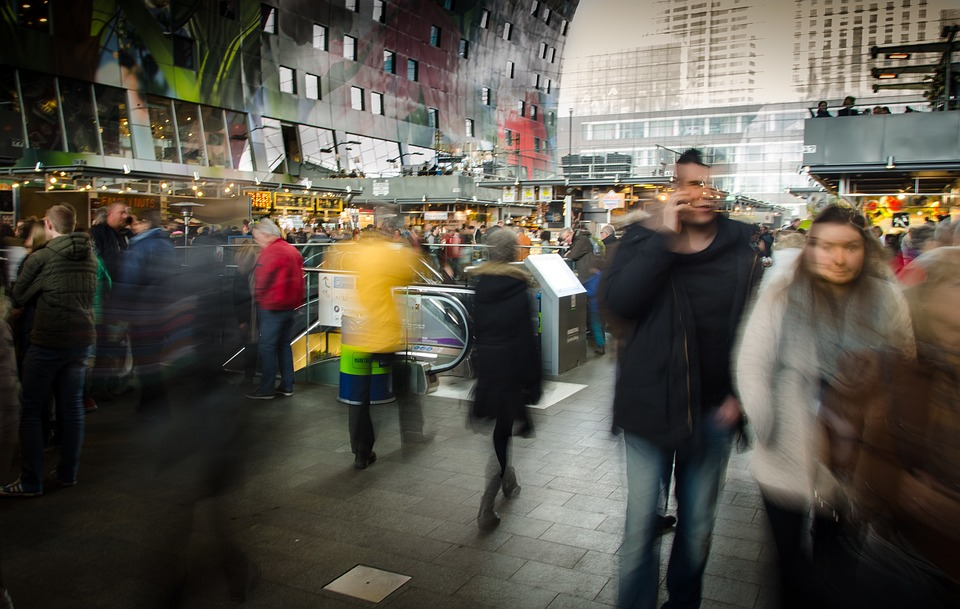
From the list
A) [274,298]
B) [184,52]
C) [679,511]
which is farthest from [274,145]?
[679,511]

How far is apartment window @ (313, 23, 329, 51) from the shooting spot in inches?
1567

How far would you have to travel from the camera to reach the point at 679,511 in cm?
326

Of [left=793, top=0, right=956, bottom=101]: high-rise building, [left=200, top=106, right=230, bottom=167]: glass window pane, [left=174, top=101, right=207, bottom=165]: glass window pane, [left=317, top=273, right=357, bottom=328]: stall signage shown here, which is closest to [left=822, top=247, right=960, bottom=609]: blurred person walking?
[left=317, top=273, right=357, bottom=328]: stall signage

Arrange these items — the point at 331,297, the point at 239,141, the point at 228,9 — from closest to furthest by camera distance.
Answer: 1. the point at 331,297
2. the point at 228,9
3. the point at 239,141

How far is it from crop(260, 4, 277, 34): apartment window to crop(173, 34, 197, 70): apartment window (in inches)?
204

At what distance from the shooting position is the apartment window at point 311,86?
3903cm

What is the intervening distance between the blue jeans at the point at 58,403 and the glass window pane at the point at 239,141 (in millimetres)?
30700

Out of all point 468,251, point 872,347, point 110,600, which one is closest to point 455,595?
point 110,600

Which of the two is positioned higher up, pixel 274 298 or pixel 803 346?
pixel 803 346

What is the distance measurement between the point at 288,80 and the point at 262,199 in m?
11.2

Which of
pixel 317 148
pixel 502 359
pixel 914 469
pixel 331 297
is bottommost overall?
pixel 331 297

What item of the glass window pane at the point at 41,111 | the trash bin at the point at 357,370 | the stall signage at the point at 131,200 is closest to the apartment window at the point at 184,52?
the glass window pane at the point at 41,111

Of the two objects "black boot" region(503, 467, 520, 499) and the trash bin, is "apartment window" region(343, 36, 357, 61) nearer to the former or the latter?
the trash bin

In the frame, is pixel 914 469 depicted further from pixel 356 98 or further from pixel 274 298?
pixel 356 98
